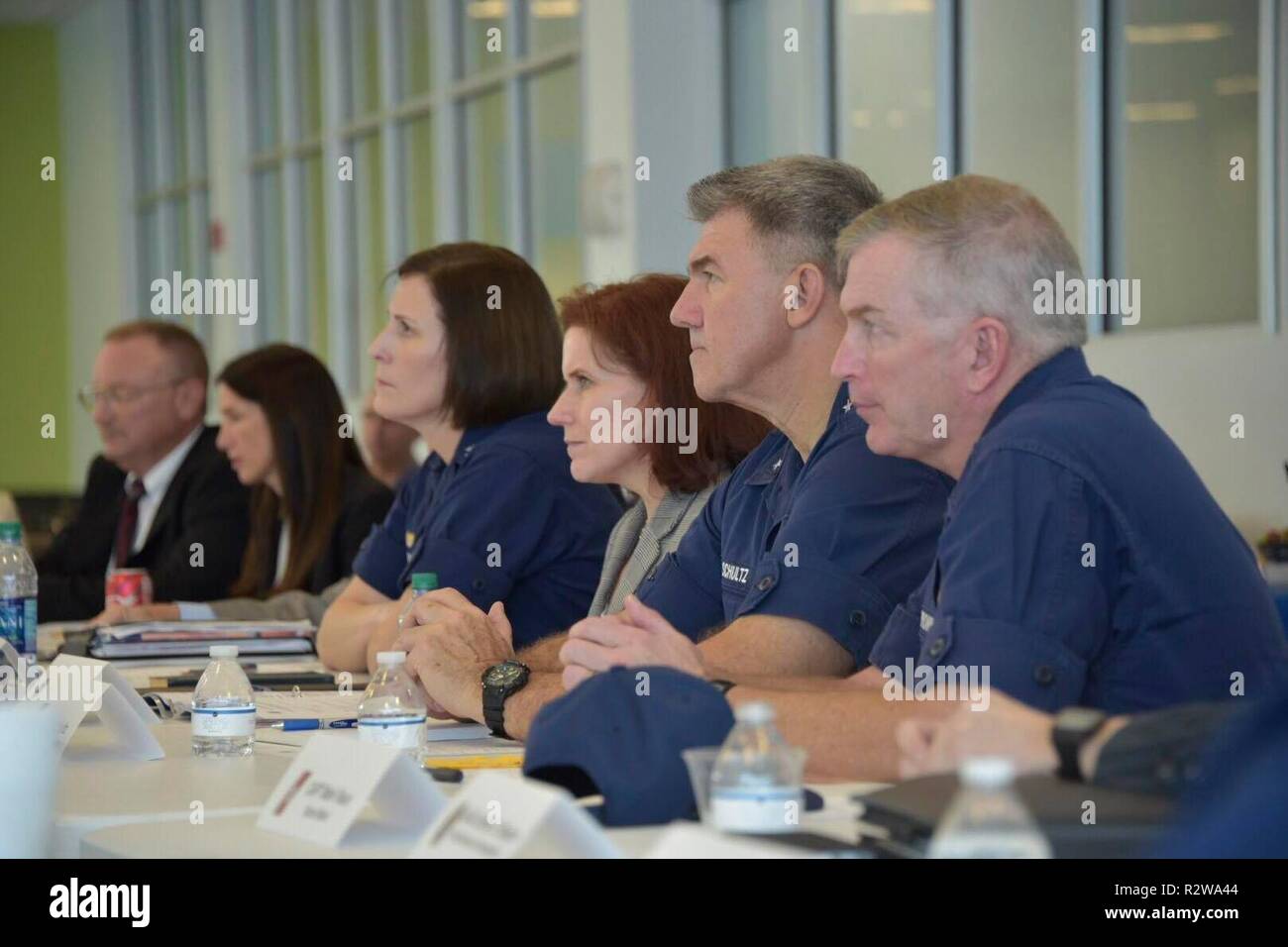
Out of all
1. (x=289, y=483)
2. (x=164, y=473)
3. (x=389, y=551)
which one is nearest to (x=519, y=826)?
(x=389, y=551)

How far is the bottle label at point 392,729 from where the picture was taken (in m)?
2.18

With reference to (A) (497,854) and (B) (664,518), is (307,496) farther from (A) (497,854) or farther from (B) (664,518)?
(A) (497,854)

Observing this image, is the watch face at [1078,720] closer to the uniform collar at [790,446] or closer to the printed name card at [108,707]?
the uniform collar at [790,446]

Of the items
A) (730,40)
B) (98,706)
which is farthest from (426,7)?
(98,706)

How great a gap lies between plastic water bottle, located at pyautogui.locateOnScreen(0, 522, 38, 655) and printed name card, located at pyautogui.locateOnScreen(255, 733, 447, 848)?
1.74 metres

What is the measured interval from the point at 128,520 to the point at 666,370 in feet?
9.98

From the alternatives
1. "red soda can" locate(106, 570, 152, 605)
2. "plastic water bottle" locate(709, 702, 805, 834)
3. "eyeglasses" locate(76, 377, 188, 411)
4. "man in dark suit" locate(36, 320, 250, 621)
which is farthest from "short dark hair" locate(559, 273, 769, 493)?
"eyeglasses" locate(76, 377, 188, 411)

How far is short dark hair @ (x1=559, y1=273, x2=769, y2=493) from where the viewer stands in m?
2.98

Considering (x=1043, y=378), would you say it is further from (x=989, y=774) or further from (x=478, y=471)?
(x=478, y=471)

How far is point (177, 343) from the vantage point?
19.4ft

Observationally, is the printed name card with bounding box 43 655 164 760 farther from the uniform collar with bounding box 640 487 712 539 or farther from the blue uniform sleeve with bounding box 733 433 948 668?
the uniform collar with bounding box 640 487 712 539

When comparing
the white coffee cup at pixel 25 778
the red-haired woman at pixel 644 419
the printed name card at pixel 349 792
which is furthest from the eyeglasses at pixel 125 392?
the white coffee cup at pixel 25 778

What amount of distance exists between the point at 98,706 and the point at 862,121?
398 cm

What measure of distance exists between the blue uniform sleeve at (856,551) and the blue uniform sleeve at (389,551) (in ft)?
5.08
